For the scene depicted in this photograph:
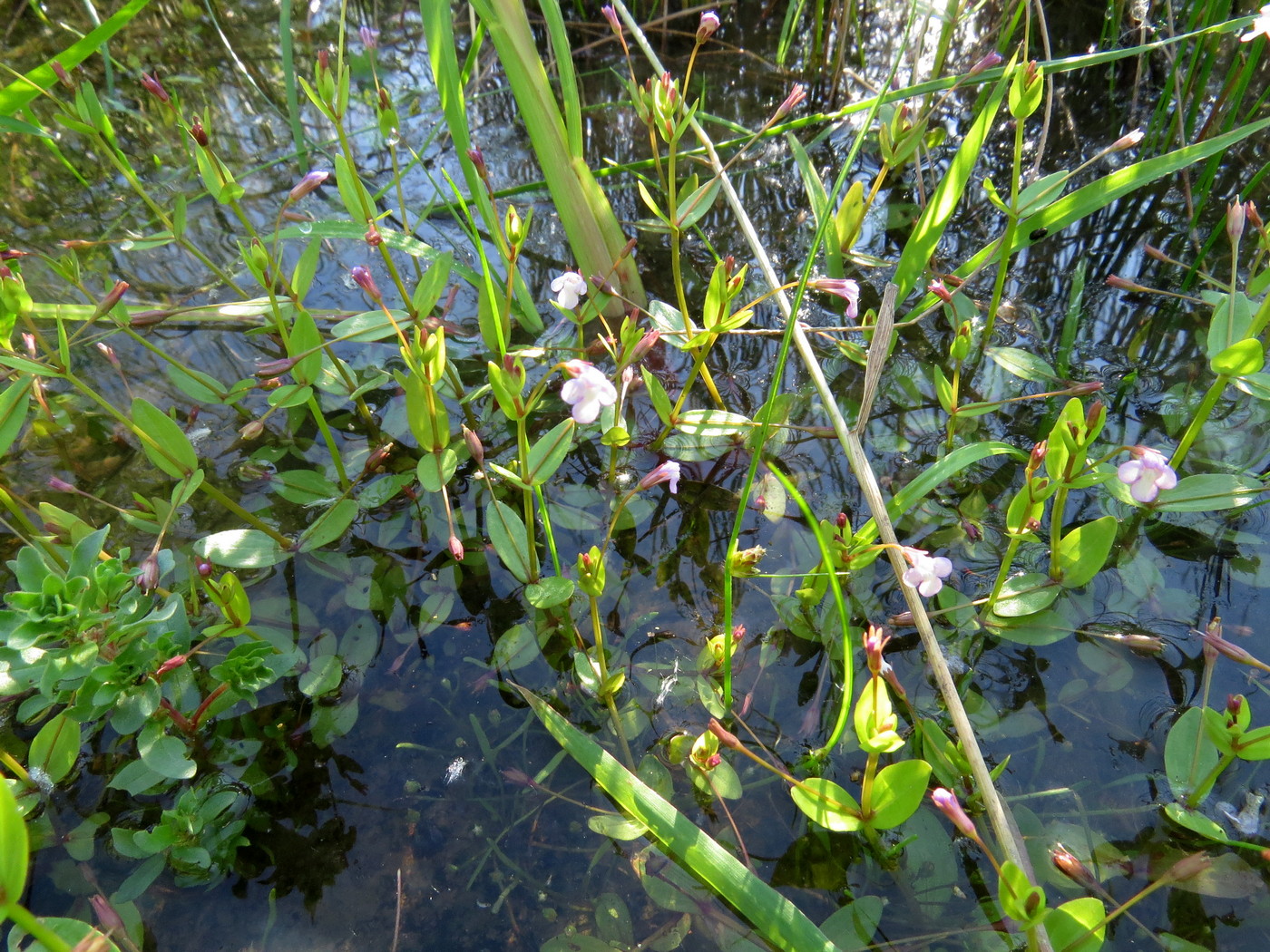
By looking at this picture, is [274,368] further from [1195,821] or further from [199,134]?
[1195,821]

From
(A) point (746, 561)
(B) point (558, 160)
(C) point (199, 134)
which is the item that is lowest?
(A) point (746, 561)

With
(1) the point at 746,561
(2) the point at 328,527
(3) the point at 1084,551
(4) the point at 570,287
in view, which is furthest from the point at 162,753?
(3) the point at 1084,551

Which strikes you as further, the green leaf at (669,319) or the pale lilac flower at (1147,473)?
the green leaf at (669,319)

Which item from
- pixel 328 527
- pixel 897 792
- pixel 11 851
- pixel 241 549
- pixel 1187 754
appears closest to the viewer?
pixel 11 851

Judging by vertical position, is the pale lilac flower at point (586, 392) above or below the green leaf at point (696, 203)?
below

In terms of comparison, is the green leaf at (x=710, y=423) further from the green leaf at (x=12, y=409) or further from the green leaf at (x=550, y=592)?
the green leaf at (x=12, y=409)

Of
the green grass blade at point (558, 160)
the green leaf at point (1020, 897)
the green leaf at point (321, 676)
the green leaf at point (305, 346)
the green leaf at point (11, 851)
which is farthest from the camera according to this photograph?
the green grass blade at point (558, 160)

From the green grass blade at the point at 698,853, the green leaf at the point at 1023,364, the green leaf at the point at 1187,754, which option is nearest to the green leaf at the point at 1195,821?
the green leaf at the point at 1187,754
